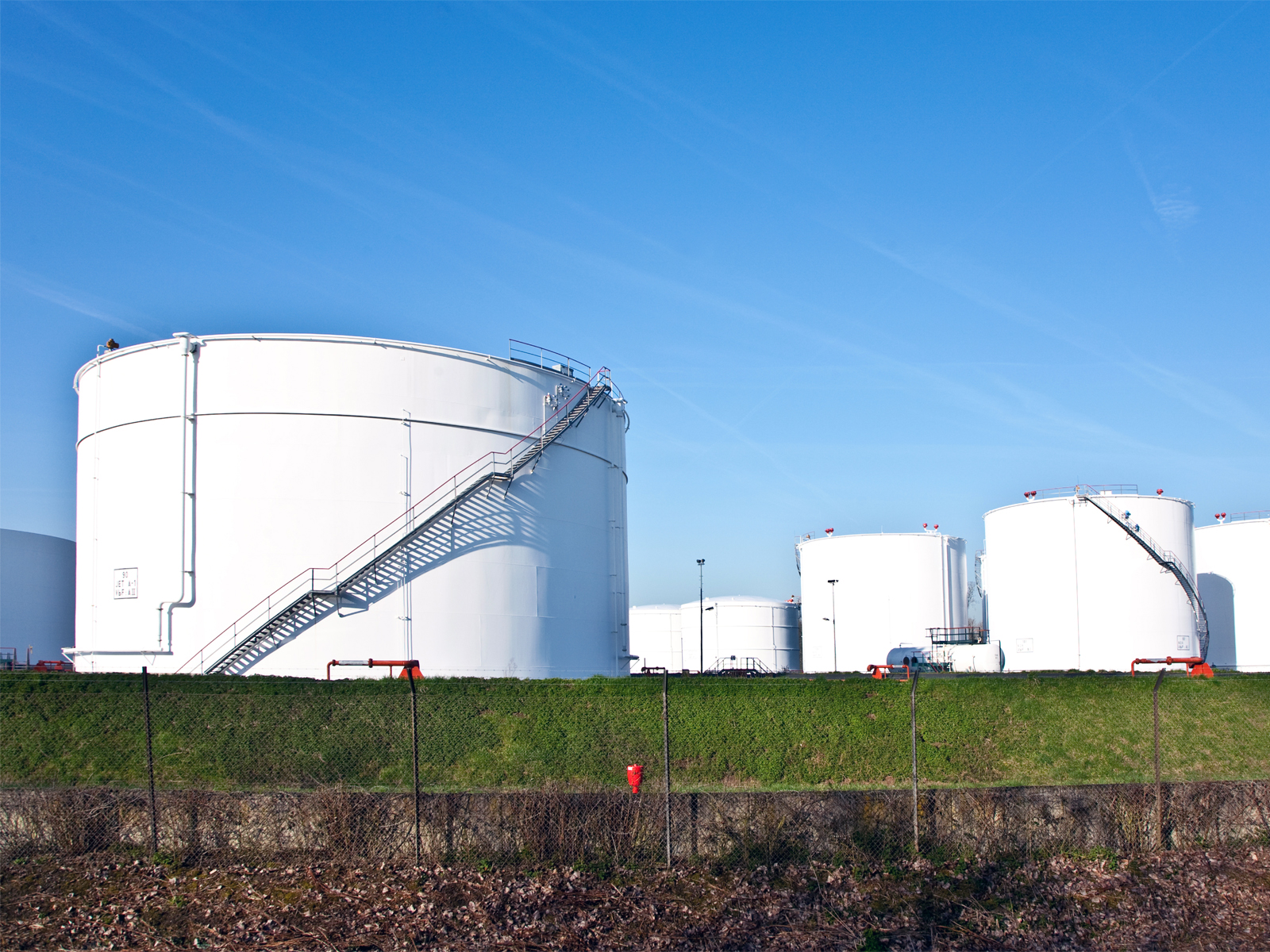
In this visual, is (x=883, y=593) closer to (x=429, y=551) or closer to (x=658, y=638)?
(x=658, y=638)

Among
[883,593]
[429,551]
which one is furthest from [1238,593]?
[429,551]

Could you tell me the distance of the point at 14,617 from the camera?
3916cm

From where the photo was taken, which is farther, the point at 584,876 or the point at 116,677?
the point at 116,677

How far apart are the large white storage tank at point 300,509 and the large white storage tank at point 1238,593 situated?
3610 centimetres

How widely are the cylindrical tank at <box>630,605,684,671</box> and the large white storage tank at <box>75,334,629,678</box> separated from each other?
44.1m

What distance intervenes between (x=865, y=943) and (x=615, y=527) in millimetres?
20454

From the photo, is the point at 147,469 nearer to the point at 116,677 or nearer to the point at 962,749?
the point at 116,677

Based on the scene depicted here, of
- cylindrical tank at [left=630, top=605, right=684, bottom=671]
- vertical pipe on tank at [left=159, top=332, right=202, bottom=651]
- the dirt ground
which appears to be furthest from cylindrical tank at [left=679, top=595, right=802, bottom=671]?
the dirt ground

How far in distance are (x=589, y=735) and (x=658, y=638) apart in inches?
2062

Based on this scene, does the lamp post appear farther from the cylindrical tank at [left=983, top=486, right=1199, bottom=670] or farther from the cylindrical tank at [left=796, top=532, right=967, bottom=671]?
the cylindrical tank at [left=983, top=486, right=1199, bottom=670]

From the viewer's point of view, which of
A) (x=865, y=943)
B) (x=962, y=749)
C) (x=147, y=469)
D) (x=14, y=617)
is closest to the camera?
(x=865, y=943)

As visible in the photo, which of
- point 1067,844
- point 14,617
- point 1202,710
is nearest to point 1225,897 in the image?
point 1067,844

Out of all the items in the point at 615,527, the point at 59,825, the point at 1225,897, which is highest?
the point at 615,527

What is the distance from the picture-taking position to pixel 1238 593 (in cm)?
4672
